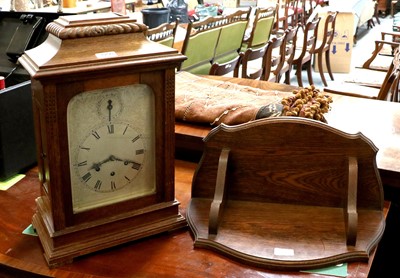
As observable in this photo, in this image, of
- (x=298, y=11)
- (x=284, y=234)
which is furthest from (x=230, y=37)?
(x=298, y=11)

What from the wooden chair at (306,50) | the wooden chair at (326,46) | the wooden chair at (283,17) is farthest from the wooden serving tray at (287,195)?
the wooden chair at (283,17)

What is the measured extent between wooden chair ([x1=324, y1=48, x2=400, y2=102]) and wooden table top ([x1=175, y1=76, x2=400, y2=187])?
104 centimetres

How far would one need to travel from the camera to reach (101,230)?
0.88 m

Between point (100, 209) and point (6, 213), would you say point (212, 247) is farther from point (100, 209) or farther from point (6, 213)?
point (6, 213)

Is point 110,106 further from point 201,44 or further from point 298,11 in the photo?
point 298,11

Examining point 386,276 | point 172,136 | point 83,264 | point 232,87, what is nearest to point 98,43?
point 172,136

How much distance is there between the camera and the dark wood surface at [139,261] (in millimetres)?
840

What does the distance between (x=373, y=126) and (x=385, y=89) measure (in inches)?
49.3

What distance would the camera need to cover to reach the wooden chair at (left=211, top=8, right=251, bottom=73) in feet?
12.7

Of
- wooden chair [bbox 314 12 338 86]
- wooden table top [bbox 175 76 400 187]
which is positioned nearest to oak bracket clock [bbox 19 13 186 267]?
wooden table top [bbox 175 76 400 187]

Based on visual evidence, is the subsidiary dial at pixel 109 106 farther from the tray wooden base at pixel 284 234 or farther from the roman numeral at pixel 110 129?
the tray wooden base at pixel 284 234

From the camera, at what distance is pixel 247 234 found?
92cm

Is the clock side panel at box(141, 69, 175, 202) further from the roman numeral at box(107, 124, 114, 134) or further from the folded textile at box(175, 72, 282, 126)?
the folded textile at box(175, 72, 282, 126)

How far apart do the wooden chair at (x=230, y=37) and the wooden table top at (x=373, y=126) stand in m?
2.36
